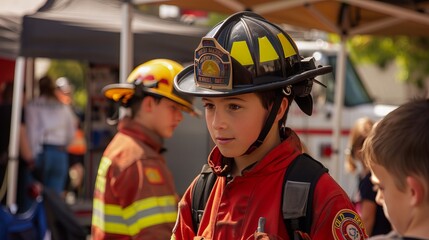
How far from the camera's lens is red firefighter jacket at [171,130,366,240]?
2.64m

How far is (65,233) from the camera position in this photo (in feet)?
23.0

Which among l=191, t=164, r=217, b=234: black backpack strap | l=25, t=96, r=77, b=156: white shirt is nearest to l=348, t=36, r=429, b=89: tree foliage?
l=25, t=96, r=77, b=156: white shirt

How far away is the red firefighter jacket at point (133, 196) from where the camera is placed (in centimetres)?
395

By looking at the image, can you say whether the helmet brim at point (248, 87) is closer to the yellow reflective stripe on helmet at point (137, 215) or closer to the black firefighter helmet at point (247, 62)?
the black firefighter helmet at point (247, 62)

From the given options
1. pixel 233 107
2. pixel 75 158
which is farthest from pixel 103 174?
pixel 75 158

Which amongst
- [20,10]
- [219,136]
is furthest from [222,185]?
[20,10]

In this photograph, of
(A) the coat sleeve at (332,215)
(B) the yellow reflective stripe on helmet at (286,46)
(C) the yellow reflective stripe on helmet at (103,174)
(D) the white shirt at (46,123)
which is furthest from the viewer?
(D) the white shirt at (46,123)

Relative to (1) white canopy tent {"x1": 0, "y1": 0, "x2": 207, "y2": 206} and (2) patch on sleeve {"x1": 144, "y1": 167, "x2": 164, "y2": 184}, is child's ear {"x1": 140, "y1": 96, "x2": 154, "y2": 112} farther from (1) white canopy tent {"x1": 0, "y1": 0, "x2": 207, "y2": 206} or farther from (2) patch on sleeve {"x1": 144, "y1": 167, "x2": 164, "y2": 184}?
(1) white canopy tent {"x1": 0, "y1": 0, "x2": 207, "y2": 206}

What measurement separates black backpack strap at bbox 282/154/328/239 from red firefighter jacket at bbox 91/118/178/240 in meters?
1.35

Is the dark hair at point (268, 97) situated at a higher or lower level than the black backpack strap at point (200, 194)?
higher

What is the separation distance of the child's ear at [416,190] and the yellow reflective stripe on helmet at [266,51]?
30.8 inches

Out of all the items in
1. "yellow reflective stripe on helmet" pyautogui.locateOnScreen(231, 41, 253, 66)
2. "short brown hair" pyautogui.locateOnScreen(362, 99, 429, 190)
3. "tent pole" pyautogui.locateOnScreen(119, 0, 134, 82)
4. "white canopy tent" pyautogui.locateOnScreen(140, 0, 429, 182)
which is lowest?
"short brown hair" pyautogui.locateOnScreen(362, 99, 429, 190)

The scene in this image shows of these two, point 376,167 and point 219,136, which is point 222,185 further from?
point 376,167

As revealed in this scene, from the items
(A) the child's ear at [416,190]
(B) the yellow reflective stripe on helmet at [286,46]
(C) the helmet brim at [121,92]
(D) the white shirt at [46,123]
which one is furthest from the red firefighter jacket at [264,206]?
(D) the white shirt at [46,123]
